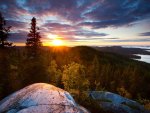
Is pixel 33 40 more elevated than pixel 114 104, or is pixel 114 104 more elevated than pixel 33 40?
pixel 33 40

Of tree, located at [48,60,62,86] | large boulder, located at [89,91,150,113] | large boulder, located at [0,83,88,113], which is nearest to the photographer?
large boulder, located at [0,83,88,113]

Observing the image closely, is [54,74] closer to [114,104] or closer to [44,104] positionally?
[114,104]

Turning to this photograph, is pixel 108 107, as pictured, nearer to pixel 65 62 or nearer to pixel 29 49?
pixel 29 49

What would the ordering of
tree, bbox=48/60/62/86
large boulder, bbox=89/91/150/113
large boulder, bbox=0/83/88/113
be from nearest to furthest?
1. large boulder, bbox=0/83/88/113
2. large boulder, bbox=89/91/150/113
3. tree, bbox=48/60/62/86

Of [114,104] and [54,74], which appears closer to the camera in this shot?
[114,104]

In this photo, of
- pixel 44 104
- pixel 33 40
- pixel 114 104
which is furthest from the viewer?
pixel 33 40

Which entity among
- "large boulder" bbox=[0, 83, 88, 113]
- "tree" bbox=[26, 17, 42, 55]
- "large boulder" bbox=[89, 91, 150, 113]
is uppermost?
"tree" bbox=[26, 17, 42, 55]

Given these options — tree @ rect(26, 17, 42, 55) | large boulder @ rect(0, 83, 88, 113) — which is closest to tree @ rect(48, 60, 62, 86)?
tree @ rect(26, 17, 42, 55)

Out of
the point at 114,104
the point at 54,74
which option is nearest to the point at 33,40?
the point at 54,74

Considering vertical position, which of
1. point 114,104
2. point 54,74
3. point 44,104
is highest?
point 44,104

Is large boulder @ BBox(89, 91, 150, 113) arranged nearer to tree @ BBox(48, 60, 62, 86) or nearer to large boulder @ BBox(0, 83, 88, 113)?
tree @ BBox(48, 60, 62, 86)

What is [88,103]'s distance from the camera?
26281 millimetres

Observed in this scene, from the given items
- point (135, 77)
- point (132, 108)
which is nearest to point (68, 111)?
point (132, 108)

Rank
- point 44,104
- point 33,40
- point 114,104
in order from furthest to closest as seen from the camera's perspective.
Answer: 1. point 33,40
2. point 114,104
3. point 44,104
